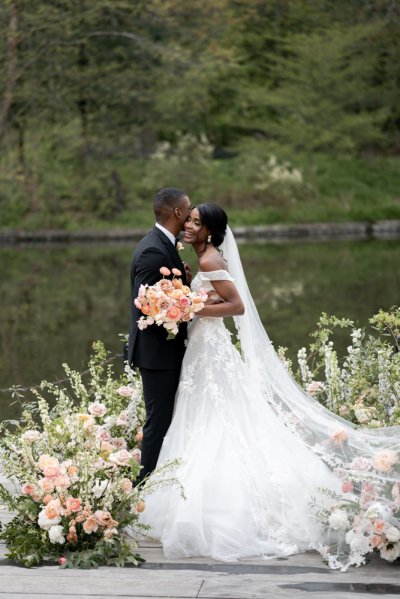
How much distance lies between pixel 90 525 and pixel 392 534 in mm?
1231

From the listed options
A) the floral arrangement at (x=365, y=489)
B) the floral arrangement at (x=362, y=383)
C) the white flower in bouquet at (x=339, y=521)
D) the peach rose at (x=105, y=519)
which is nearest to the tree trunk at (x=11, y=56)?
the floral arrangement at (x=362, y=383)

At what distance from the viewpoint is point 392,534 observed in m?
4.26

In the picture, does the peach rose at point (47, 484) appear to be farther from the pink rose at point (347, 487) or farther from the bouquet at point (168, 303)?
the pink rose at point (347, 487)

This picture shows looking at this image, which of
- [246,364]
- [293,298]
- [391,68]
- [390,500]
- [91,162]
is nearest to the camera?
[390,500]

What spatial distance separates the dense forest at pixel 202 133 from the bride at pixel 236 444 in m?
26.9

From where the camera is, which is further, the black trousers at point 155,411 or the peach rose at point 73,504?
the black trousers at point 155,411

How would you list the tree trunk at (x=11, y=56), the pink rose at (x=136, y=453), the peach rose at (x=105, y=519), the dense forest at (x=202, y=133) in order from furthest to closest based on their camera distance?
the dense forest at (x=202, y=133) < the tree trunk at (x=11, y=56) < the pink rose at (x=136, y=453) < the peach rose at (x=105, y=519)

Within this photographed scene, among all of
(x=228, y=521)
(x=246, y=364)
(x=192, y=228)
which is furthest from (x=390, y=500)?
(x=192, y=228)

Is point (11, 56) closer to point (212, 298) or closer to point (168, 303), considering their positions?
point (212, 298)

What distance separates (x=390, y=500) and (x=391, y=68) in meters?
35.3

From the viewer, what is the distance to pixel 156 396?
5117 mm

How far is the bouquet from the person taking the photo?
4.78 metres

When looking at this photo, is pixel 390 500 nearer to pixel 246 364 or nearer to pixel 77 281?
pixel 246 364

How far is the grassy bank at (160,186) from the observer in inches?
1356
